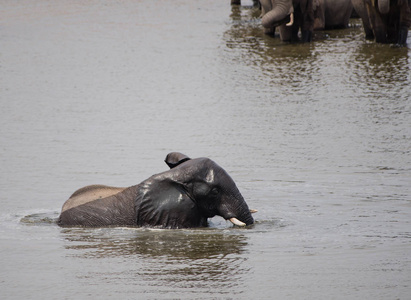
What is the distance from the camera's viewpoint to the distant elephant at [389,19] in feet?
61.2

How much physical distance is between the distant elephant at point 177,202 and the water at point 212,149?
164mm

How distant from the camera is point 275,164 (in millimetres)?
11367

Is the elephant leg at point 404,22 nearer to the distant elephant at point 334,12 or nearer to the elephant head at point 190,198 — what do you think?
the distant elephant at point 334,12

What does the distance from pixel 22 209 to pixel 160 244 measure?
1933mm

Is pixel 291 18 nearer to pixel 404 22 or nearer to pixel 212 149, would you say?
pixel 404 22

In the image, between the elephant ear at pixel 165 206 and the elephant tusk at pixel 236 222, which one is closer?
the elephant tusk at pixel 236 222

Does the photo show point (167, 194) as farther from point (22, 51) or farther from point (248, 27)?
point (248, 27)

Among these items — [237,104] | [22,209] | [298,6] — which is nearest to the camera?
[22,209]

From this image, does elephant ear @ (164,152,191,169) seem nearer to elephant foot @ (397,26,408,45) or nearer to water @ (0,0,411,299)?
water @ (0,0,411,299)

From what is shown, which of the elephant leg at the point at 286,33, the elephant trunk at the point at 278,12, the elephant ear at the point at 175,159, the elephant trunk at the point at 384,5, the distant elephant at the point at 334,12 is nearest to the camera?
the elephant ear at the point at 175,159

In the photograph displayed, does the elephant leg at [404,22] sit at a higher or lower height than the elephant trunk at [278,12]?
lower

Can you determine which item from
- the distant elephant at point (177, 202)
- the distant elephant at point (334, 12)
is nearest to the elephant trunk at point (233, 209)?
the distant elephant at point (177, 202)

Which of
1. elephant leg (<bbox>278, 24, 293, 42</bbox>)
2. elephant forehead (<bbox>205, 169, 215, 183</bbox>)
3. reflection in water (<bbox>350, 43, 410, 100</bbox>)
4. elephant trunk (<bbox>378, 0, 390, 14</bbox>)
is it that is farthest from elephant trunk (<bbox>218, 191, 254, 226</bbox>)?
elephant leg (<bbox>278, 24, 293, 42</bbox>)

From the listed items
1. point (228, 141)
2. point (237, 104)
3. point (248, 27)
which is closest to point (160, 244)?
point (228, 141)
